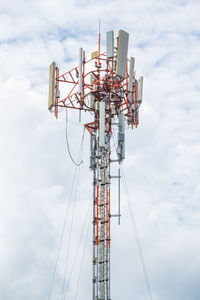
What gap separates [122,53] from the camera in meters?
74.6

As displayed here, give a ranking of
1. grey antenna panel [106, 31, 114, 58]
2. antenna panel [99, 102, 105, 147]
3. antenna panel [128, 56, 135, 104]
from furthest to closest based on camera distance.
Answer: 1. antenna panel [128, 56, 135, 104]
2. grey antenna panel [106, 31, 114, 58]
3. antenna panel [99, 102, 105, 147]

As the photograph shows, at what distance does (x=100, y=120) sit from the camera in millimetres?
74562

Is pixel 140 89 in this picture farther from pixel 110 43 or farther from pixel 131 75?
pixel 110 43

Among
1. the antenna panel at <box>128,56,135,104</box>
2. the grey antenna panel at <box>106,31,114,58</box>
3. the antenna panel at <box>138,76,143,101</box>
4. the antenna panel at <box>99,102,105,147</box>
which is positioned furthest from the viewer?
the antenna panel at <box>138,76,143,101</box>

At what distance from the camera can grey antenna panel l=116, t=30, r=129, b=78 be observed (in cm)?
7438

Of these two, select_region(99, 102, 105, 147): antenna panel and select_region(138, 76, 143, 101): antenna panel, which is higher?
select_region(138, 76, 143, 101): antenna panel

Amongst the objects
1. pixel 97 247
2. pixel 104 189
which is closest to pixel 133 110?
pixel 104 189

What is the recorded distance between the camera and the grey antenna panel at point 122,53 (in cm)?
7438

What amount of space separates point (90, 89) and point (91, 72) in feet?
5.53

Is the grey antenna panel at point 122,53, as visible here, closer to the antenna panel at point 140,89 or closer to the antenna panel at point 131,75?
the antenna panel at point 131,75

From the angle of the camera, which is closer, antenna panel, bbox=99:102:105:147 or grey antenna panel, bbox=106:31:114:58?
antenna panel, bbox=99:102:105:147

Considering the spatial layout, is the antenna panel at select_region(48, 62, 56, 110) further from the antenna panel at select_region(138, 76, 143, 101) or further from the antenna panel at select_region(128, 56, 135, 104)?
the antenna panel at select_region(138, 76, 143, 101)

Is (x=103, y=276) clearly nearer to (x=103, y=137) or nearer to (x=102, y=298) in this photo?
(x=102, y=298)

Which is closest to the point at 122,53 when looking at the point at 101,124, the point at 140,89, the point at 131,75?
the point at 131,75
